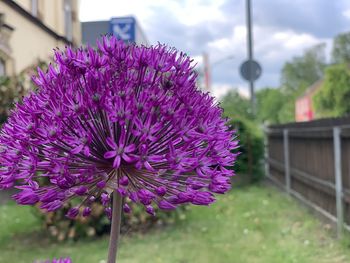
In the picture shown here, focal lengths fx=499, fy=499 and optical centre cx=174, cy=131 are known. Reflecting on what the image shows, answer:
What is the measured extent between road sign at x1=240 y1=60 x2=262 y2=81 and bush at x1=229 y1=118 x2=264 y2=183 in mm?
2029

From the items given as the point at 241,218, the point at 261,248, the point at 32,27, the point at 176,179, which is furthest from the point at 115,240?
the point at 32,27

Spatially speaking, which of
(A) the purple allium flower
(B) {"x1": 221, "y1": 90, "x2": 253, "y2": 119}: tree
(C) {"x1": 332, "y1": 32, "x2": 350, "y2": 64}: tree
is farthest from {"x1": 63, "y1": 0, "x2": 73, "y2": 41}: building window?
(C) {"x1": 332, "y1": 32, "x2": 350, "y2": 64}: tree

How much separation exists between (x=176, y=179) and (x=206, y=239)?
583 cm

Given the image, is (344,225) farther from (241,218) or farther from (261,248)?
(241,218)

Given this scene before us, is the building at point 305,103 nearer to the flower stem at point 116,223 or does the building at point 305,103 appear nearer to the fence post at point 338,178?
the fence post at point 338,178

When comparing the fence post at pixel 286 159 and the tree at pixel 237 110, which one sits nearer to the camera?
the fence post at pixel 286 159

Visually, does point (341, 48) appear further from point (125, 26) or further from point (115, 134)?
point (115, 134)

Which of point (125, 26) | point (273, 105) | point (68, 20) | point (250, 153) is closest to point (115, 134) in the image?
point (125, 26)

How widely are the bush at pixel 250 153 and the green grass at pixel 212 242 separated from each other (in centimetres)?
413

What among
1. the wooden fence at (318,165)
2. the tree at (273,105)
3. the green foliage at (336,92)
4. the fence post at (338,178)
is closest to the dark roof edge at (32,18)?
the wooden fence at (318,165)

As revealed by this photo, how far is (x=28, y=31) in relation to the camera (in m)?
13.0

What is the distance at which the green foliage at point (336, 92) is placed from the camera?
3834 centimetres

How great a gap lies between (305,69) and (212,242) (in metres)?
87.4

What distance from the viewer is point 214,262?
589 cm
